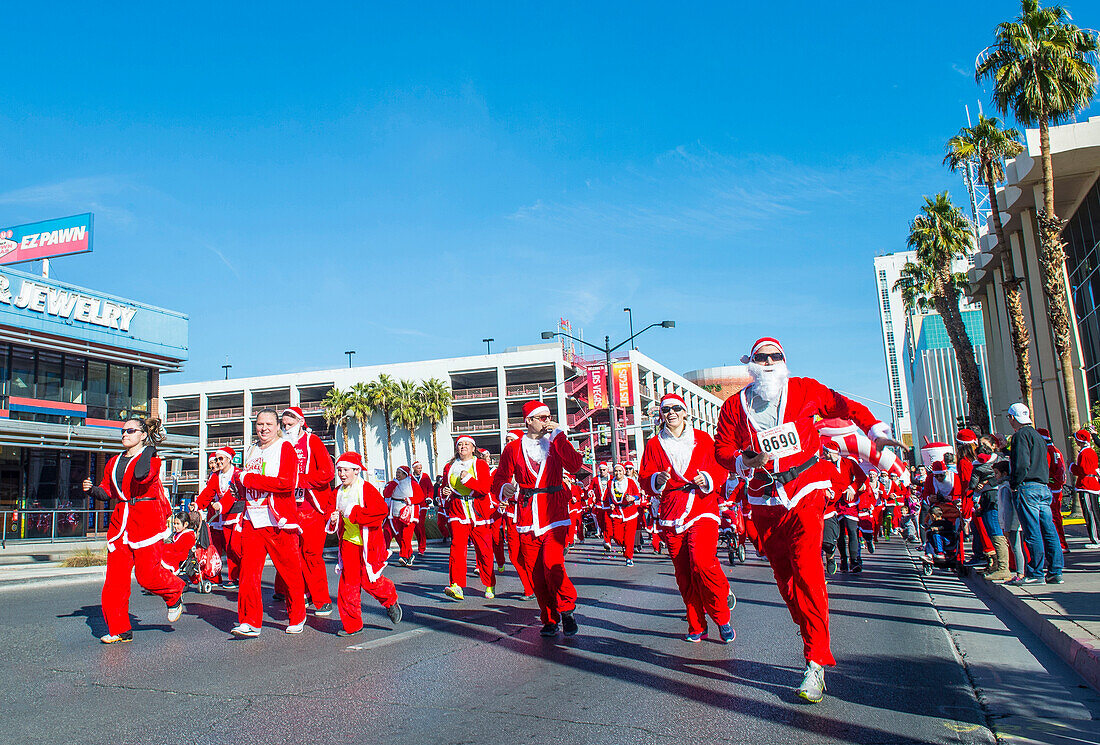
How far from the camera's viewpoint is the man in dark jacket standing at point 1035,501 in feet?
29.3

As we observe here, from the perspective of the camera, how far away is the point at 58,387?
90.7 feet

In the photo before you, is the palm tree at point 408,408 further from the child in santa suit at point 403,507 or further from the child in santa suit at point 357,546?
the child in santa suit at point 357,546

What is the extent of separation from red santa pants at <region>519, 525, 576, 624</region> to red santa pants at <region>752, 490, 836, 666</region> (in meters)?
2.26

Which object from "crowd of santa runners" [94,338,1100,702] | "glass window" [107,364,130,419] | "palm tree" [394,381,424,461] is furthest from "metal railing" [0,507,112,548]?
"palm tree" [394,381,424,461]

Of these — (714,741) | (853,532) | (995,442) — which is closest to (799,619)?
(714,741)

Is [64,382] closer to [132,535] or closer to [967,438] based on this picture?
[132,535]

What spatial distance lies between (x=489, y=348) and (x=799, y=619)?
7053 cm

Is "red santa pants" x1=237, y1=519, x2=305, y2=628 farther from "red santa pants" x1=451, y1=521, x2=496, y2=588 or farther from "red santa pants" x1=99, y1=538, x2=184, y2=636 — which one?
"red santa pants" x1=451, y1=521, x2=496, y2=588

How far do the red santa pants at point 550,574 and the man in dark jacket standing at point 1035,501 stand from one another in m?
5.13

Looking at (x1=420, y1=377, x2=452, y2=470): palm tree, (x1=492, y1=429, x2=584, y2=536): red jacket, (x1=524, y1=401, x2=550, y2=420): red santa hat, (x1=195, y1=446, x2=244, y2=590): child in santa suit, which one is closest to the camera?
(x1=492, y1=429, x2=584, y2=536): red jacket

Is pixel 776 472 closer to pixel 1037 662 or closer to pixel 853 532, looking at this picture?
pixel 1037 662

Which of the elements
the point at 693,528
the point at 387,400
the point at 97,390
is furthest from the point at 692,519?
the point at 387,400

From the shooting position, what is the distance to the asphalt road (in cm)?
433

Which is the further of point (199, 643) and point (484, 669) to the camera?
point (199, 643)
